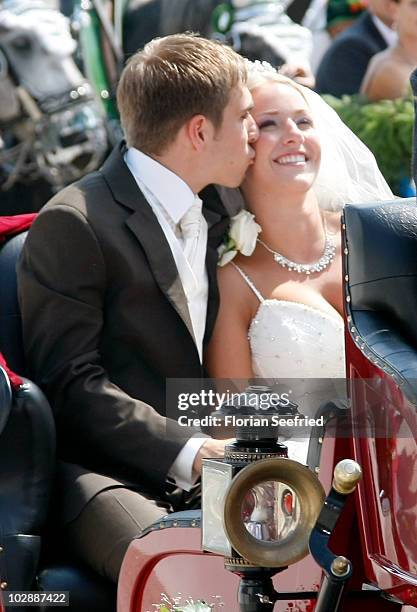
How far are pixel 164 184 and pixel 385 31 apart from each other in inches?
150

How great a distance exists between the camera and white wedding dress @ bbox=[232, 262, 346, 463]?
3.18 m

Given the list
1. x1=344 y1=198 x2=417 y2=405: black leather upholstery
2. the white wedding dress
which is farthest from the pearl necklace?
x1=344 y1=198 x2=417 y2=405: black leather upholstery

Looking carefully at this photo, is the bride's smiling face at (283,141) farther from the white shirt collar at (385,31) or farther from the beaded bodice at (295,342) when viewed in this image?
the white shirt collar at (385,31)

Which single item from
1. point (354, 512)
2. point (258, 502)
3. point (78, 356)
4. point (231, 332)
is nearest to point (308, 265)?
point (231, 332)

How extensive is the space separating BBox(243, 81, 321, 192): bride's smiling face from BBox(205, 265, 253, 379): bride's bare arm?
0.28 metres

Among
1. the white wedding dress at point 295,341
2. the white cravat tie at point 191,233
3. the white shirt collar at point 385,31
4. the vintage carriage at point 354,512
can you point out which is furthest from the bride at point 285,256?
the white shirt collar at point 385,31

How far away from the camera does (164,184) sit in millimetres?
3230

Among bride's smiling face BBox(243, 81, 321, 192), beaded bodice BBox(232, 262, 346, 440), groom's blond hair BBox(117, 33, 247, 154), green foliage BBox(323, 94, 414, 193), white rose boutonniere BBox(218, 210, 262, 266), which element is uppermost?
Result: groom's blond hair BBox(117, 33, 247, 154)

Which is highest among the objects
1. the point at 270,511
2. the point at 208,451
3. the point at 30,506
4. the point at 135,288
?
the point at 270,511

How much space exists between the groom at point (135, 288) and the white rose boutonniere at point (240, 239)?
0.11ft

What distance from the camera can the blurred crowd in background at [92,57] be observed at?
652 centimetres

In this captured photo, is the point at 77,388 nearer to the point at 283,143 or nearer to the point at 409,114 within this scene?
the point at 283,143

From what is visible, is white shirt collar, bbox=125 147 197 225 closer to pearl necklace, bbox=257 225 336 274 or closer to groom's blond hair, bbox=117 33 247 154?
groom's blond hair, bbox=117 33 247 154

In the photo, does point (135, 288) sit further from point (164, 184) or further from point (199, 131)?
point (199, 131)
